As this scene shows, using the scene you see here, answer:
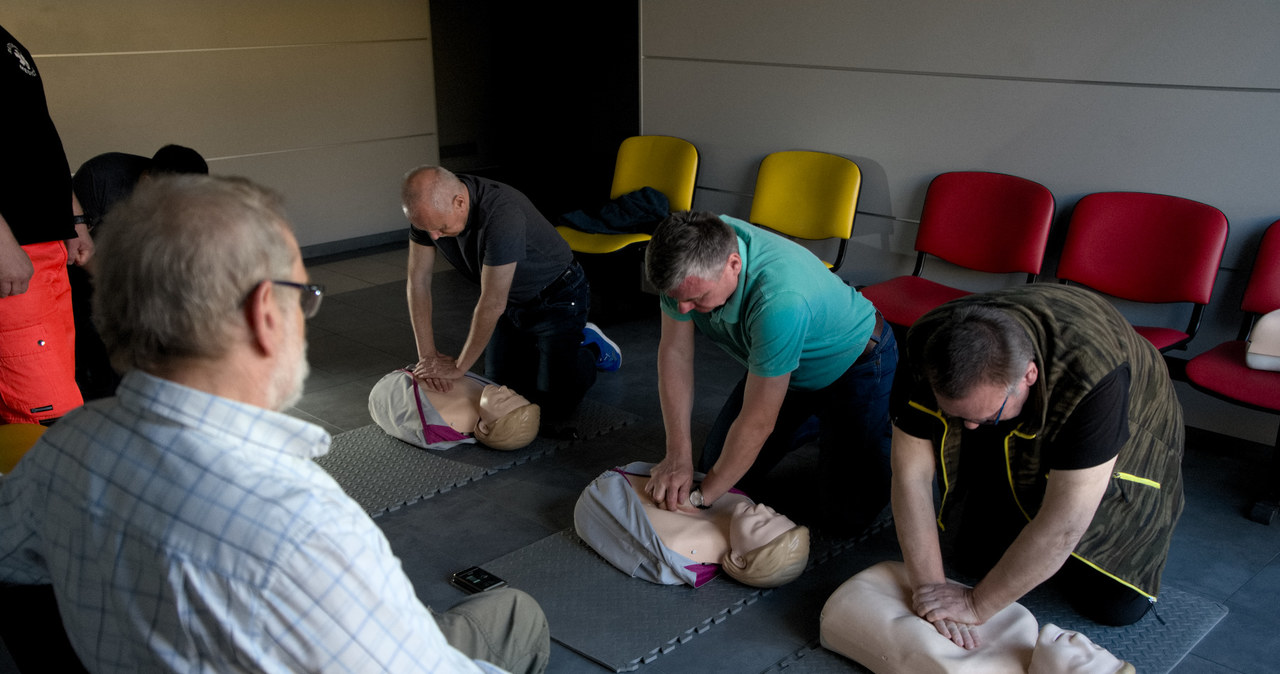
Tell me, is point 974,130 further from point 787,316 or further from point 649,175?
point 787,316

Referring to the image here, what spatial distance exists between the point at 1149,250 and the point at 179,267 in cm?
326

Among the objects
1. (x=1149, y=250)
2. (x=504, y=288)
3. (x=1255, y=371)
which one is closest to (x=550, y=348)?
(x=504, y=288)

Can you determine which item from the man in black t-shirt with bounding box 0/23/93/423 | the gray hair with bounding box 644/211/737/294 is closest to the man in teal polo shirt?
the gray hair with bounding box 644/211/737/294

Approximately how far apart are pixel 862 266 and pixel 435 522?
2.34 m

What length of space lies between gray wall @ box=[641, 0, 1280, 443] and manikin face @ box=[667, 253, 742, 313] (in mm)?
1891

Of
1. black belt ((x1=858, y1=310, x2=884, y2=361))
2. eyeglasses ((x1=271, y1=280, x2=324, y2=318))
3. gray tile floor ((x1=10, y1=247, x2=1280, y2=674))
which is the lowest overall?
gray tile floor ((x1=10, y1=247, x2=1280, y2=674))

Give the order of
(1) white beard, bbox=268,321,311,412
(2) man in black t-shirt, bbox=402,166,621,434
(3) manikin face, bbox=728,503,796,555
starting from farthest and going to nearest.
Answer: (2) man in black t-shirt, bbox=402,166,621,434 < (3) manikin face, bbox=728,503,796,555 < (1) white beard, bbox=268,321,311,412

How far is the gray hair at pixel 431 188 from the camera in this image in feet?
10.5

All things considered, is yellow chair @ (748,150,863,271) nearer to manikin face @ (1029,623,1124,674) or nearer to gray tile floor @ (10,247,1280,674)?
gray tile floor @ (10,247,1280,674)

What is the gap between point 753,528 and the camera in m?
2.54

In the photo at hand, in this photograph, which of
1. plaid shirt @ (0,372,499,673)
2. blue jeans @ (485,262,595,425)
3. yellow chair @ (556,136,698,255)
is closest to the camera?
plaid shirt @ (0,372,499,673)

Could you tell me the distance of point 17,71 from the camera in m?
2.42

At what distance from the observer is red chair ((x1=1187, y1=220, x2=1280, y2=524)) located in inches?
110

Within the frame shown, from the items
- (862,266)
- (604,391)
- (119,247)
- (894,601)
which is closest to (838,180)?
(862,266)
